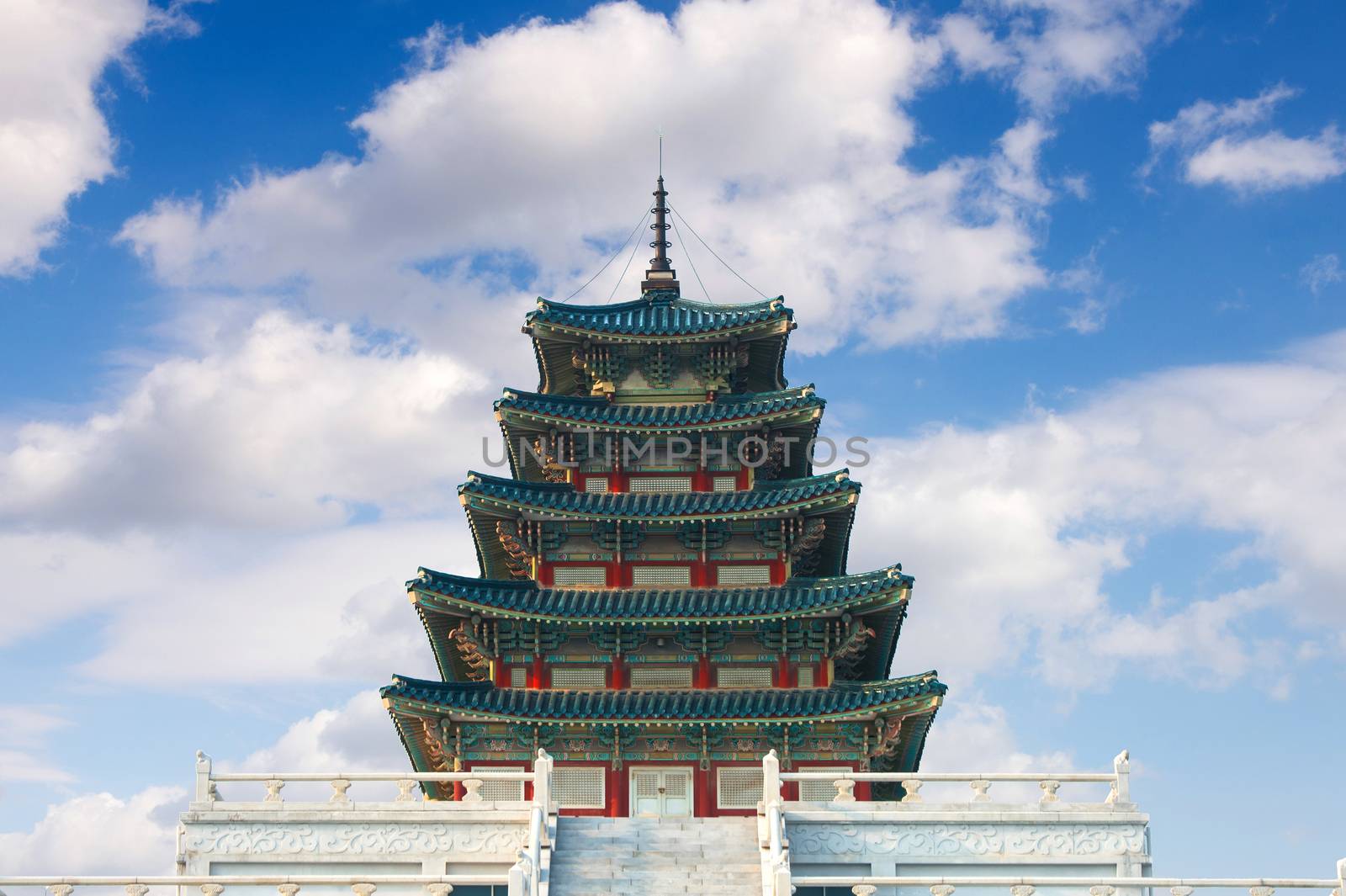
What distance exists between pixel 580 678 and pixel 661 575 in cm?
391

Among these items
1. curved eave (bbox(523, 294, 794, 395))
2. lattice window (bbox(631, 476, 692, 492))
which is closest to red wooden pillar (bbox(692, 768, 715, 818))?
lattice window (bbox(631, 476, 692, 492))

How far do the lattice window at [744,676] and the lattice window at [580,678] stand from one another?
3.27 metres

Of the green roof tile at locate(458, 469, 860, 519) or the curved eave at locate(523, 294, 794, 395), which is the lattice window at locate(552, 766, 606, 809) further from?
the curved eave at locate(523, 294, 794, 395)

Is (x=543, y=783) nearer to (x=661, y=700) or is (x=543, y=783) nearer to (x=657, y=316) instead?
(x=661, y=700)

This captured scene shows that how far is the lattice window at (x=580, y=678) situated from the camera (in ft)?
158

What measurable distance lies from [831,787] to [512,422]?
14.5 metres

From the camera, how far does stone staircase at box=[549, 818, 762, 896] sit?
36.5 meters

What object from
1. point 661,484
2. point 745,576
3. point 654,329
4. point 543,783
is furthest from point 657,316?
point 543,783

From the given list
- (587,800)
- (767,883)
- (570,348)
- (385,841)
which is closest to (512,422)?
(570,348)

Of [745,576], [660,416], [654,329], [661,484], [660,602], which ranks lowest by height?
[660,602]

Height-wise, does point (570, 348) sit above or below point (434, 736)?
above

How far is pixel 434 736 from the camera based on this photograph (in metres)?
46.8

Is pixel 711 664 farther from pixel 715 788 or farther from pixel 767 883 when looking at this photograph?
pixel 767 883

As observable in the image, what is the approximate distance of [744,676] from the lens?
48094mm
